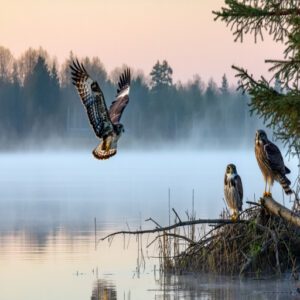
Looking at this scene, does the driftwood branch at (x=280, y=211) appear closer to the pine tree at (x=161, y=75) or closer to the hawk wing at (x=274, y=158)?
the hawk wing at (x=274, y=158)

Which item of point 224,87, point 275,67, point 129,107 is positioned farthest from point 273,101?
point 224,87

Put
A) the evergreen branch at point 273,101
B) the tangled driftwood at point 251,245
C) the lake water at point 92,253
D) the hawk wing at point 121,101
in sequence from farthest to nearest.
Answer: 1. the hawk wing at point 121,101
2. the tangled driftwood at point 251,245
3. the lake water at point 92,253
4. the evergreen branch at point 273,101

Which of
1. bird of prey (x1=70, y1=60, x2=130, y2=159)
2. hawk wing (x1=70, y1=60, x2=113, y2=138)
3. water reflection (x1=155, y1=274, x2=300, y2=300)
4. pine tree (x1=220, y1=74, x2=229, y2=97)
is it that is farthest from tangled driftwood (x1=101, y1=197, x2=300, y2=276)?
pine tree (x1=220, y1=74, x2=229, y2=97)

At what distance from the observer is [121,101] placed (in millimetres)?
19141

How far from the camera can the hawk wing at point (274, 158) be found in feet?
61.0

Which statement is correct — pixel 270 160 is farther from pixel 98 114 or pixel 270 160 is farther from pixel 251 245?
pixel 98 114

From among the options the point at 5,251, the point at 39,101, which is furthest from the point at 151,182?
the point at 39,101

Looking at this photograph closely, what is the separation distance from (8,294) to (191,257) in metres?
2.79

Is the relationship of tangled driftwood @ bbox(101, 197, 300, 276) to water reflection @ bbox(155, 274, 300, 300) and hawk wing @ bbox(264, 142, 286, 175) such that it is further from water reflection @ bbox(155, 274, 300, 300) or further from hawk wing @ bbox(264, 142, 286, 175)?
hawk wing @ bbox(264, 142, 286, 175)

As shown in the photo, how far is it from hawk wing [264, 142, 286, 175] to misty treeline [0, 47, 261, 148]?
119504 millimetres

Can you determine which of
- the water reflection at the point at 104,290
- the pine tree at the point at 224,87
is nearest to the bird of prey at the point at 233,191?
the water reflection at the point at 104,290

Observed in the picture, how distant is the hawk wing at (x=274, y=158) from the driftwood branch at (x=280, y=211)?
3.75ft

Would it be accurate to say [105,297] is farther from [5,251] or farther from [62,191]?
[62,191]

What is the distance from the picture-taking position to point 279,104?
15477 millimetres
